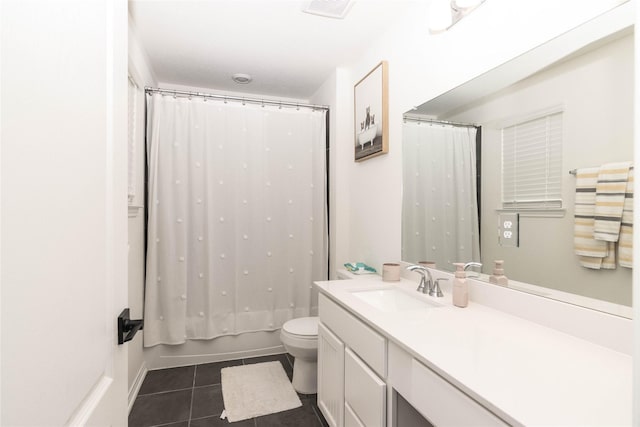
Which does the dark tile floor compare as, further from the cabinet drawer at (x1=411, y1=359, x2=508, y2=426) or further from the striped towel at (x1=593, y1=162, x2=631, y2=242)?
the striped towel at (x1=593, y1=162, x2=631, y2=242)

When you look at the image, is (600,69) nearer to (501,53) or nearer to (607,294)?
(501,53)

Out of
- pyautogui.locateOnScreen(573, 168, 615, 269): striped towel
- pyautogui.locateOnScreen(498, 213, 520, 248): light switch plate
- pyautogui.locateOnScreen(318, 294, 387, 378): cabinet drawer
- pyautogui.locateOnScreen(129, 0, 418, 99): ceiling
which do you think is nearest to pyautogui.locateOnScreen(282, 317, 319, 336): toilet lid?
pyautogui.locateOnScreen(318, 294, 387, 378): cabinet drawer

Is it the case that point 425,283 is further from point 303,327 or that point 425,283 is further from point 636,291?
point 636,291

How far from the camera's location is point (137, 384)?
2.22 meters

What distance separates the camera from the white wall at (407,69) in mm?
1213

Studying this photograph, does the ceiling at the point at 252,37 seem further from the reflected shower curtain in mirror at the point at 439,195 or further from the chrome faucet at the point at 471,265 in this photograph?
the chrome faucet at the point at 471,265

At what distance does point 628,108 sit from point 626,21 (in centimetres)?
27

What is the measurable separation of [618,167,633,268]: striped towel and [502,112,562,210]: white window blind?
0.21 meters

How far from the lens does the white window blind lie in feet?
3.84

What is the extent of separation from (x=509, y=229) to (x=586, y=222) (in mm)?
306

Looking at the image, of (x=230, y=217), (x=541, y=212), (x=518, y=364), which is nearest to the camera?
(x=518, y=364)

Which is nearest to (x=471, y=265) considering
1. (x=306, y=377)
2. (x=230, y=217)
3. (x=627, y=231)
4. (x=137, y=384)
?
(x=627, y=231)

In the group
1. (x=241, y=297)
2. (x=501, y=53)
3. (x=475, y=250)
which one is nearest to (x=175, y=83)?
(x=241, y=297)

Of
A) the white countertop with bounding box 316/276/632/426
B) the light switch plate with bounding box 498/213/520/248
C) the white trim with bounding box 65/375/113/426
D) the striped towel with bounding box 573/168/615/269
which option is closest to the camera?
the white trim with bounding box 65/375/113/426
